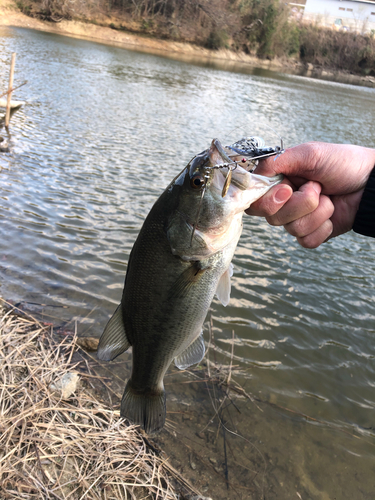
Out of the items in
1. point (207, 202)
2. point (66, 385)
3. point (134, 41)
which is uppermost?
point (134, 41)

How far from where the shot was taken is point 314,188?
266cm

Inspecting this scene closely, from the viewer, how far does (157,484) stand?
130 inches

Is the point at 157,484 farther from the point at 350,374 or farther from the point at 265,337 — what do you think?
the point at 350,374

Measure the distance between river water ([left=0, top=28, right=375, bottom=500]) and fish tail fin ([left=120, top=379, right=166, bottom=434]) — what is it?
5.40 feet

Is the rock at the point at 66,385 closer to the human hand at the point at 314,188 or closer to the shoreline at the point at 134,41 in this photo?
the human hand at the point at 314,188

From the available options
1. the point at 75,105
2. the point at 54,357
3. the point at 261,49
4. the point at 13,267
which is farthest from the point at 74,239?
the point at 261,49

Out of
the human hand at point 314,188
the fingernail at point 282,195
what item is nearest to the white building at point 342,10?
the human hand at point 314,188

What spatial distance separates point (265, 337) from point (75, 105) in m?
16.0

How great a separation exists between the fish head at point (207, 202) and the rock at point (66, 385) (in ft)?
7.79

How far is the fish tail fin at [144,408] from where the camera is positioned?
2.47 m

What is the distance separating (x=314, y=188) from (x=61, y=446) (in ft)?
9.61

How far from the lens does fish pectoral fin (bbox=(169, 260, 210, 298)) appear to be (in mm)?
2121

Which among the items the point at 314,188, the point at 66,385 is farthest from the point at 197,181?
the point at 66,385

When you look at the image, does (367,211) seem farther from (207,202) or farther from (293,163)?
(207,202)
